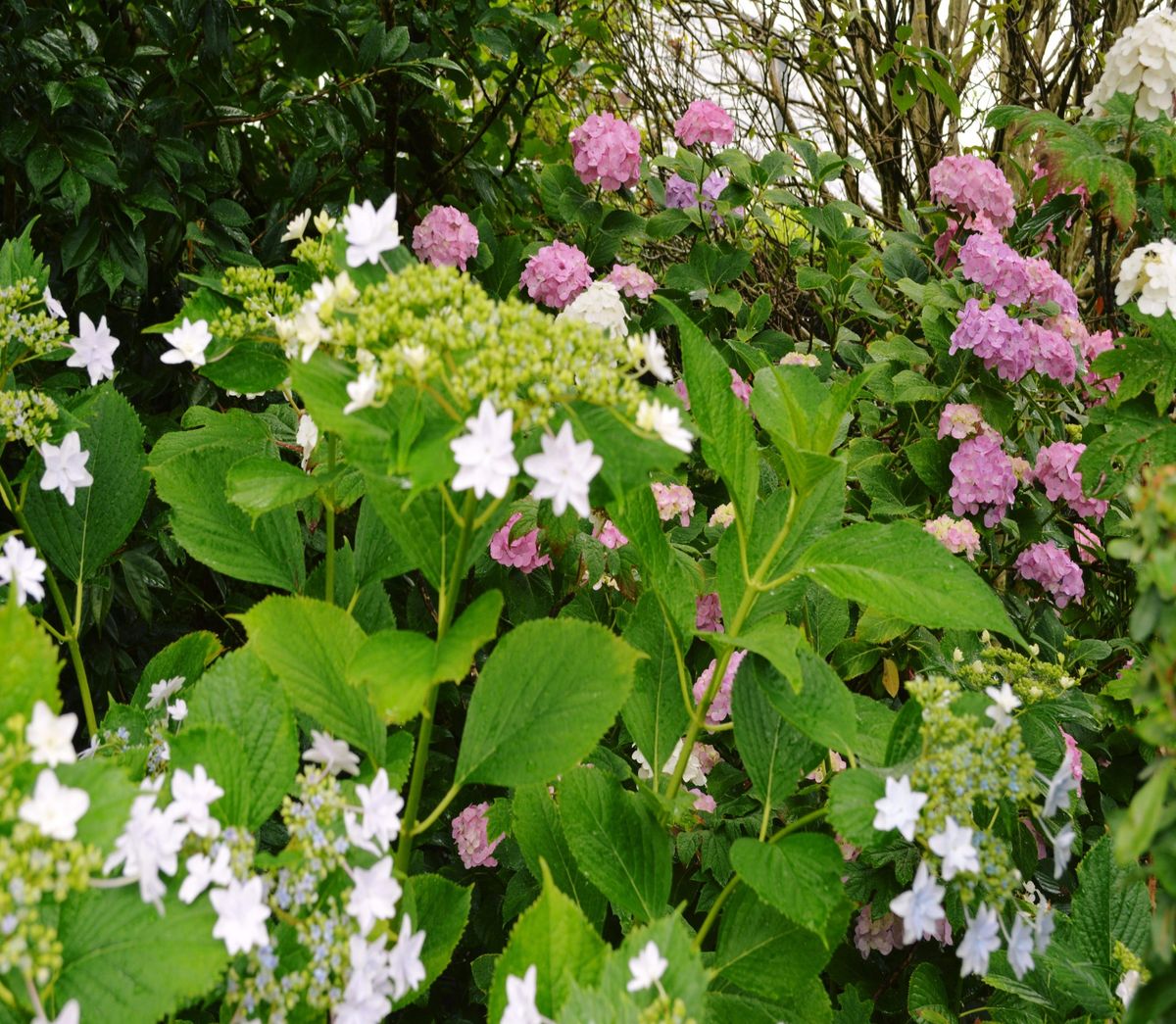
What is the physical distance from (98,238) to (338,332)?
1.37m

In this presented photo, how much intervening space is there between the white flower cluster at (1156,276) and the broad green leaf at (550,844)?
126 cm

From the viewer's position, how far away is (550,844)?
2.64 ft

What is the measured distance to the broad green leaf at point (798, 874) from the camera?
637 mm

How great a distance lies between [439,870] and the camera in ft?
5.50

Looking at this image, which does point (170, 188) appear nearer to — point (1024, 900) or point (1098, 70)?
point (1024, 900)

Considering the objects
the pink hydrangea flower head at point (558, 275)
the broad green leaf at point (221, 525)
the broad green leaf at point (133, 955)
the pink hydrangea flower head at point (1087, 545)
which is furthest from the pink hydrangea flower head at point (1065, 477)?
the broad green leaf at point (133, 955)

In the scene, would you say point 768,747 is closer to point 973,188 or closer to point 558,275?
point 558,275

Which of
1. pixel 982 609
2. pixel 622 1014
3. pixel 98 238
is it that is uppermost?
pixel 982 609

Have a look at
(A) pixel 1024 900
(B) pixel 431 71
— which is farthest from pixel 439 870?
(B) pixel 431 71

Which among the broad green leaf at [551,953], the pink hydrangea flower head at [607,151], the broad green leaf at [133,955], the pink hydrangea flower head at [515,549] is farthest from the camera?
the pink hydrangea flower head at [607,151]

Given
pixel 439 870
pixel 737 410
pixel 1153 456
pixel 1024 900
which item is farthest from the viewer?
pixel 439 870

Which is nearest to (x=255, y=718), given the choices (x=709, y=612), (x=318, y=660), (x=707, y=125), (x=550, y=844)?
(x=318, y=660)

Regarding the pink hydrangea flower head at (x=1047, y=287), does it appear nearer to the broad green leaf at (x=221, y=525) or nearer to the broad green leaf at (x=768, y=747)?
the broad green leaf at (x=768, y=747)

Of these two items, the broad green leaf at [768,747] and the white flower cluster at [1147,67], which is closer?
the broad green leaf at [768,747]
